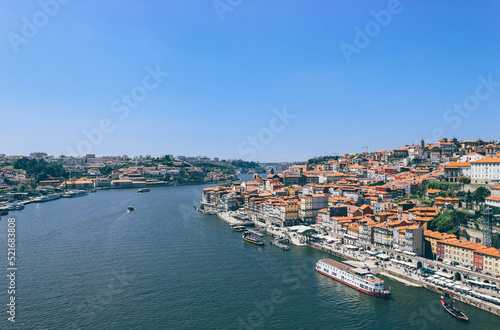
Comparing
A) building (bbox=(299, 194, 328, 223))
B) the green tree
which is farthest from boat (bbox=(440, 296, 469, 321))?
building (bbox=(299, 194, 328, 223))

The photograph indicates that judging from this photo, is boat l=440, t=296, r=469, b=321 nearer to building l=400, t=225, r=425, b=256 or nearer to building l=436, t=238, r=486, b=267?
building l=436, t=238, r=486, b=267

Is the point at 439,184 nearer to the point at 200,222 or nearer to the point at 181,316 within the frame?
the point at 200,222

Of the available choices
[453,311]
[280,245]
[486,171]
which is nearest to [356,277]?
[453,311]

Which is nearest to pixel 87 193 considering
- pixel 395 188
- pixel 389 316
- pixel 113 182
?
pixel 113 182

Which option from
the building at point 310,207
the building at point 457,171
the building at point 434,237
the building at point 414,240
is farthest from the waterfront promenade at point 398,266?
the building at point 457,171

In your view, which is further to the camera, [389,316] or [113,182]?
[113,182]

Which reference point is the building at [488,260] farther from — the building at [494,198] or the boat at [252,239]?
the boat at [252,239]

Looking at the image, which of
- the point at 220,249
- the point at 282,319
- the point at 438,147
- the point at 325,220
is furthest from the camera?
the point at 438,147
